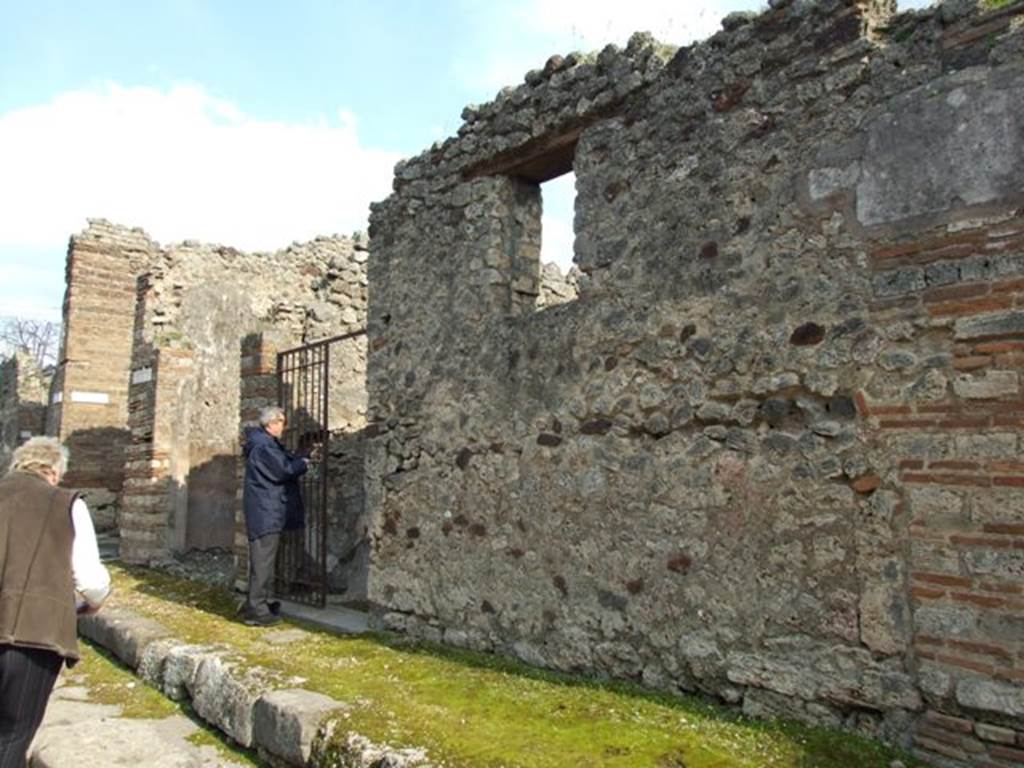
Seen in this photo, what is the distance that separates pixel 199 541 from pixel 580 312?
6974mm

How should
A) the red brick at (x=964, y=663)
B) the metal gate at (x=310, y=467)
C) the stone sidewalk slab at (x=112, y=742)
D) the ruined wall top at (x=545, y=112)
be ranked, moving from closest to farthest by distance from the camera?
the red brick at (x=964, y=663)
the stone sidewalk slab at (x=112, y=742)
the ruined wall top at (x=545, y=112)
the metal gate at (x=310, y=467)

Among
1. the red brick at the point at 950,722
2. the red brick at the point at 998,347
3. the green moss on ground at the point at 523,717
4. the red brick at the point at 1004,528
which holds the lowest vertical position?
the green moss on ground at the point at 523,717

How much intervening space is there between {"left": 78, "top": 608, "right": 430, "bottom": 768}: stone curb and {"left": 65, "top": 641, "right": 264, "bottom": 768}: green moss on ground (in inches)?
2.0

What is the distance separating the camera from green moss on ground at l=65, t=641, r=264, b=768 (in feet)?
14.7

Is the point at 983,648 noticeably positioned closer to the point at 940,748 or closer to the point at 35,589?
the point at 940,748

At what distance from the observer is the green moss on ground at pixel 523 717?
3.34 m

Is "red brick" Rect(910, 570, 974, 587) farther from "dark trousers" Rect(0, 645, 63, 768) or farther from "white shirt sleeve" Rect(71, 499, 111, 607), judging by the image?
"dark trousers" Rect(0, 645, 63, 768)

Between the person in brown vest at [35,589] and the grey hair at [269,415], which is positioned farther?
the grey hair at [269,415]

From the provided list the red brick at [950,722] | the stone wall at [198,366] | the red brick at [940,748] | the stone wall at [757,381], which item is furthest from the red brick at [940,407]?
the stone wall at [198,366]

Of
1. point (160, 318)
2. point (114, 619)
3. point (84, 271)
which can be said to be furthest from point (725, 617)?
point (84, 271)

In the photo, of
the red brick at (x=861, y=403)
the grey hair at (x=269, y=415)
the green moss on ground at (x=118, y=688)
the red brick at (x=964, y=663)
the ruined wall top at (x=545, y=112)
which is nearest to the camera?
the red brick at (x=964, y=663)

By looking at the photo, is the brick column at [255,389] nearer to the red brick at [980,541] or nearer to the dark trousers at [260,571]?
the dark trousers at [260,571]

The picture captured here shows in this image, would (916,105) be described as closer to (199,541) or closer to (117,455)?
(199,541)

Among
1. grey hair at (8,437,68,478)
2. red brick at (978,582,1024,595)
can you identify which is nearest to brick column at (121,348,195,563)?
grey hair at (8,437,68,478)
